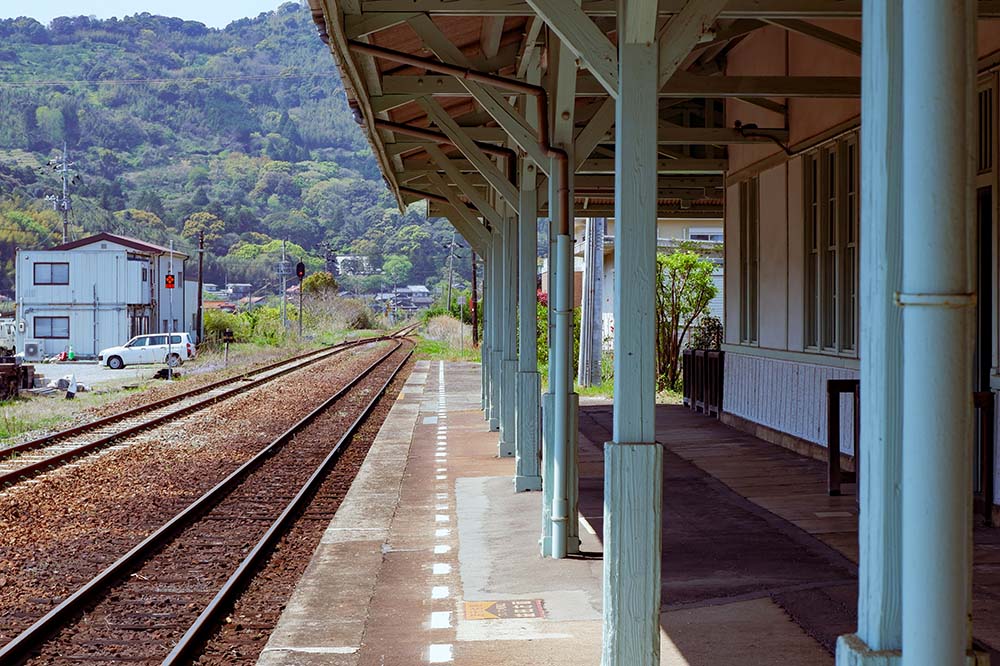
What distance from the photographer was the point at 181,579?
8.84m

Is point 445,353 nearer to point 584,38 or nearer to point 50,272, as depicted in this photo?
point 50,272

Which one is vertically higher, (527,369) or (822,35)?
(822,35)

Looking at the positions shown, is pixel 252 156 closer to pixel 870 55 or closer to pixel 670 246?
pixel 670 246

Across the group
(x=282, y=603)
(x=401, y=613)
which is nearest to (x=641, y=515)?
(x=401, y=613)

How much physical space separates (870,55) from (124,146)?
180 metres

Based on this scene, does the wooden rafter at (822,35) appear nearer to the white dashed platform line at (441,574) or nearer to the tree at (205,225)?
the white dashed platform line at (441,574)

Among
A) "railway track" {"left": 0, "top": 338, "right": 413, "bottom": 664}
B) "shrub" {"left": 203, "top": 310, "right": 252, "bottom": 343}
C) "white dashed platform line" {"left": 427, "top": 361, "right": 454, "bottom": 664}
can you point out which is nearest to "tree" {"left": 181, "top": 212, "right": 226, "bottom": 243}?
"shrub" {"left": 203, "top": 310, "right": 252, "bottom": 343}

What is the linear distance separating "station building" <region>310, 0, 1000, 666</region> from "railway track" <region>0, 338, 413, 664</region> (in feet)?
7.80

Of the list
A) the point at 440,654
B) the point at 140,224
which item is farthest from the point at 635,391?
the point at 140,224

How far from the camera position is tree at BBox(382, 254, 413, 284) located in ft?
503

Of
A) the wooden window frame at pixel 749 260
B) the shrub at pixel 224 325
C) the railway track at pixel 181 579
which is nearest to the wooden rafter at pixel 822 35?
the wooden window frame at pixel 749 260

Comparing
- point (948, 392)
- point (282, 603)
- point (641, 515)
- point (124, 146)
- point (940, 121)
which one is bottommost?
point (282, 603)

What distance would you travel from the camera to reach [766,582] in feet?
23.7

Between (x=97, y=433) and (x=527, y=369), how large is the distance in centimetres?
977
